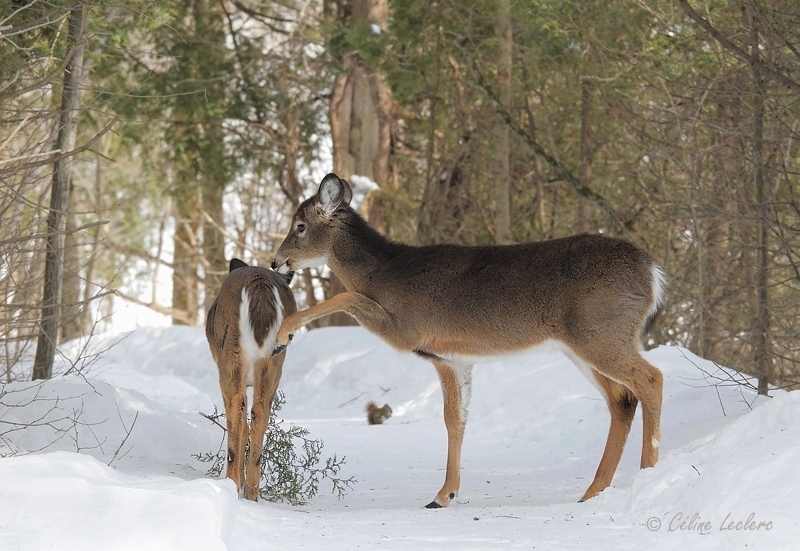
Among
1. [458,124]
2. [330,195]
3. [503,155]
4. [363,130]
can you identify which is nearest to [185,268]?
[363,130]

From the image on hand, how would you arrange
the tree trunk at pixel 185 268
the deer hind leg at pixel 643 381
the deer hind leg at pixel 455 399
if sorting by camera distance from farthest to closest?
the tree trunk at pixel 185 268 < the deer hind leg at pixel 455 399 < the deer hind leg at pixel 643 381

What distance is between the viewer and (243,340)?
788 centimetres

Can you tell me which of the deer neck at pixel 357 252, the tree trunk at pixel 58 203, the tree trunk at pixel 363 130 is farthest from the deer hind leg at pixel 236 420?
the tree trunk at pixel 363 130

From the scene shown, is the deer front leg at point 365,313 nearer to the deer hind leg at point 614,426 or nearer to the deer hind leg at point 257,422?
the deer hind leg at point 257,422

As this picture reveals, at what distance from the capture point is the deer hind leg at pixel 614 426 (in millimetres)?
7969

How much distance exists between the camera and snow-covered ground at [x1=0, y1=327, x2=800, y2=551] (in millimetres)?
5590

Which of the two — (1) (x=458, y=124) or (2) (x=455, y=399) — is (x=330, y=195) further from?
(1) (x=458, y=124)

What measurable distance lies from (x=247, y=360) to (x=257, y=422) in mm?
514

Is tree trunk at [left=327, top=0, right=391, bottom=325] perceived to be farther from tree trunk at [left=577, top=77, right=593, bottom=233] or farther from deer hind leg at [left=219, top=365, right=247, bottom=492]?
deer hind leg at [left=219, top=365, right=247, bottom=492]

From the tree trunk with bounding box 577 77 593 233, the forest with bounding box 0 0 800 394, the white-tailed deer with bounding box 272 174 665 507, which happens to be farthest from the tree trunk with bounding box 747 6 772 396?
the tree trunk with bounding box 577 77 593 233

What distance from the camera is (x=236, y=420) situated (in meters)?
7.88

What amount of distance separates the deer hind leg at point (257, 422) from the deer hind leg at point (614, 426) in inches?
102

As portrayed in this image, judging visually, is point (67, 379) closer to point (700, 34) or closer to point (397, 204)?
point (700, 34)

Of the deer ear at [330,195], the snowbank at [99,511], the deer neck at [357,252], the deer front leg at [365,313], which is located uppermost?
the deer ear at [330,195]
